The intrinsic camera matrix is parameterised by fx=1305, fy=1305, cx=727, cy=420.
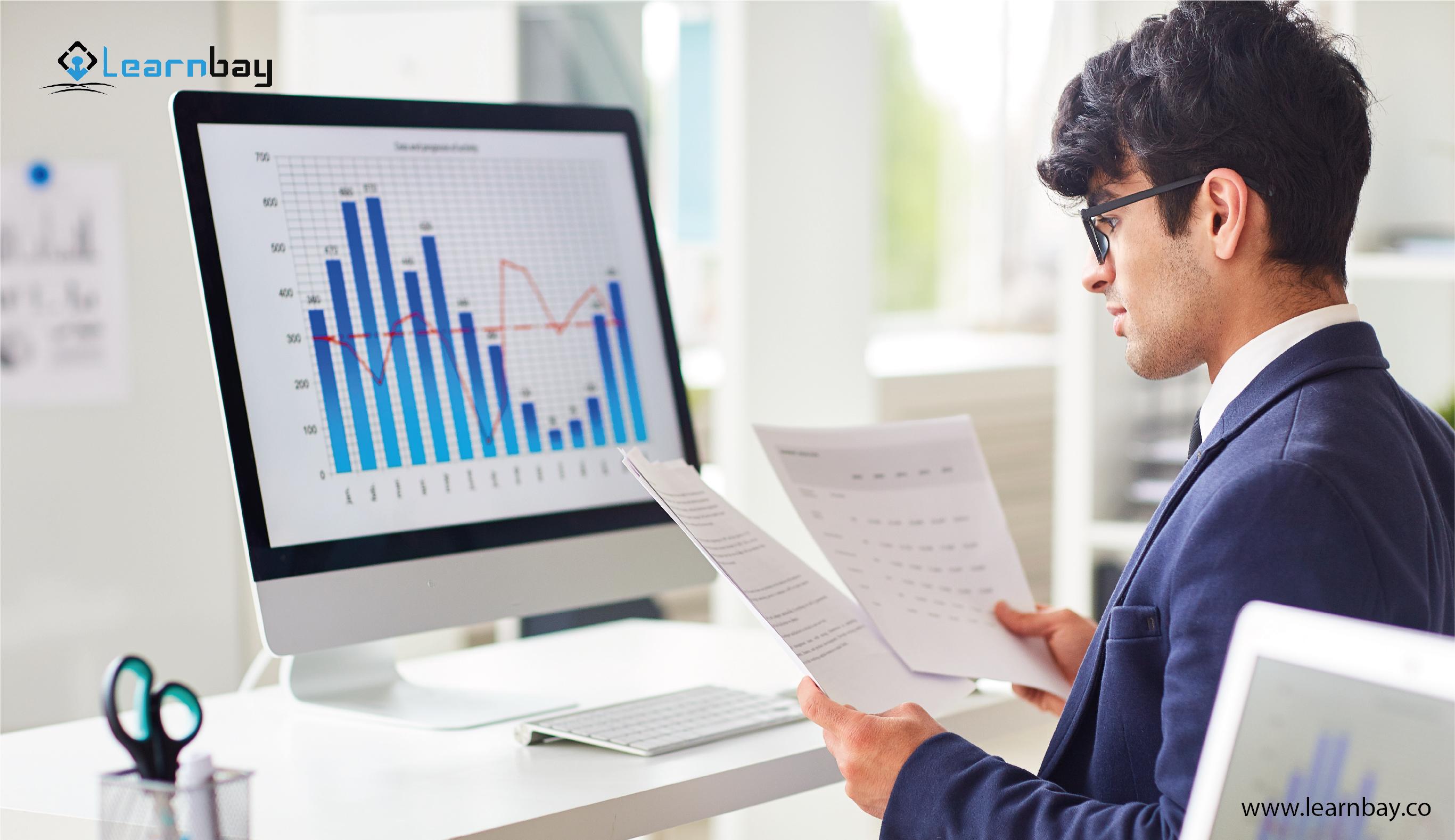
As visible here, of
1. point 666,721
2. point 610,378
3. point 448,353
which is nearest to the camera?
point 666,721

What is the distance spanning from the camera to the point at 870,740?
3.23ft

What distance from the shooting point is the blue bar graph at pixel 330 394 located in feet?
3.90

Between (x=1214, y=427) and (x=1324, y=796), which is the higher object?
(x=1214, y=427)

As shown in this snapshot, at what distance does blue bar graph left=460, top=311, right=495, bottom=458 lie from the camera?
1.29 meters

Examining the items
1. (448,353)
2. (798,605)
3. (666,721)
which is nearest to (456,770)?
(666,721)

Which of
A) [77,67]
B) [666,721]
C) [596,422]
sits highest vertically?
[77,67]

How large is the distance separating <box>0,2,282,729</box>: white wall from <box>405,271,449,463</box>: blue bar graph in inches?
33.4

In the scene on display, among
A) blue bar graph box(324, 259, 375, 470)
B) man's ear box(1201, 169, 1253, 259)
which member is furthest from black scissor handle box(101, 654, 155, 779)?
man's ear box(1201, 169, 1253, 259)

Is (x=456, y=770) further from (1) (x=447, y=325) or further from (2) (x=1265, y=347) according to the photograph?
(2) (x=1265, y=347)

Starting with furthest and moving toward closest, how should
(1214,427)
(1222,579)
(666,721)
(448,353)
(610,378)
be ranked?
1. (610,378)
2. (448,353)
3. (666,721)
4. (1214,427)
5. (1222,579)

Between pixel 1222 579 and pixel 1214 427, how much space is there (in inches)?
7.4

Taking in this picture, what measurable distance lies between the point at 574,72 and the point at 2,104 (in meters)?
1.52

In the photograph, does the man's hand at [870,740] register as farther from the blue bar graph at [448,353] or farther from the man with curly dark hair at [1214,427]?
the blue bar graph at [448,353]

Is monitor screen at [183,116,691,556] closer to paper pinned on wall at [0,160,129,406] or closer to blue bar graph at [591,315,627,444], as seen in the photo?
blue bar graph at [591,315,627,444]
